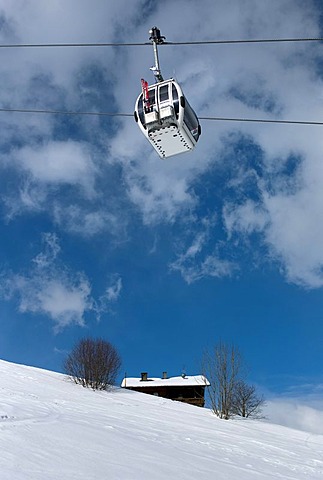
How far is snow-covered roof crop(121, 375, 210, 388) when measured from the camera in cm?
4003

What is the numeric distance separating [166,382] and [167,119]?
3656cm

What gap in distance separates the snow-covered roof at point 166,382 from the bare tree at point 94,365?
12426 mm

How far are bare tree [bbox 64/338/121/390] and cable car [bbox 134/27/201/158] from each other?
2114cm

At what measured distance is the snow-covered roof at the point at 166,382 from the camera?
40.0 meters

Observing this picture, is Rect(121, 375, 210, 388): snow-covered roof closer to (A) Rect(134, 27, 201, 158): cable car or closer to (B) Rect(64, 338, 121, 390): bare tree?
(B) Rect(64, 338, 121, 390): bare tree

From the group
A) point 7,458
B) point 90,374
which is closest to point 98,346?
point 90,374

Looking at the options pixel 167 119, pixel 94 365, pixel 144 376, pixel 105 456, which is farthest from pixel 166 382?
pixel 167 119

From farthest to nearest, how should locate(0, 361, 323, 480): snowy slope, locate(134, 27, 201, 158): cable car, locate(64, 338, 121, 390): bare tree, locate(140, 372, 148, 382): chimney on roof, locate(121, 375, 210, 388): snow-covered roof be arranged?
locate(140, 372, 148, 382): chimney on roof → locate(121, 375, 210, 388): snow-covered roof → locate(64, 338, 121, 390): bare tree → locate(134, 27, 201, 158): cable car → locate(0, 361, 323, 480): snowy slope

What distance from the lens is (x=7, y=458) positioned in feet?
17.5

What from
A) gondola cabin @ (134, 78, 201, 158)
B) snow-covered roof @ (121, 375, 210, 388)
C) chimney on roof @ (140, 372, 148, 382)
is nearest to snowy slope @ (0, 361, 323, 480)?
gondola cabin @ (134, 78, 201, 158)

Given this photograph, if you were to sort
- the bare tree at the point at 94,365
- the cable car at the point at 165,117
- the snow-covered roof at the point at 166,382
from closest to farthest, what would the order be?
the cable car at the point at 165,117 → the bare tree at the point at 94,365 → the snow-covered roof at the point at 166,382

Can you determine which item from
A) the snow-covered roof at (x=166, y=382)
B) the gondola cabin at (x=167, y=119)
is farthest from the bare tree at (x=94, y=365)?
the gondola cabin at (x=167, y=119)

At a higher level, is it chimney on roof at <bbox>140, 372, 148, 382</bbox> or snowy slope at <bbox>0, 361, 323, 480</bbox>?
chimney on roof at <bbox>140, 372, 148, 382</bbox>

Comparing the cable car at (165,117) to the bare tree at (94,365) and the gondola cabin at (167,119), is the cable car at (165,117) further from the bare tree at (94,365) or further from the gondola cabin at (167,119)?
the bare tree at (94,365)
